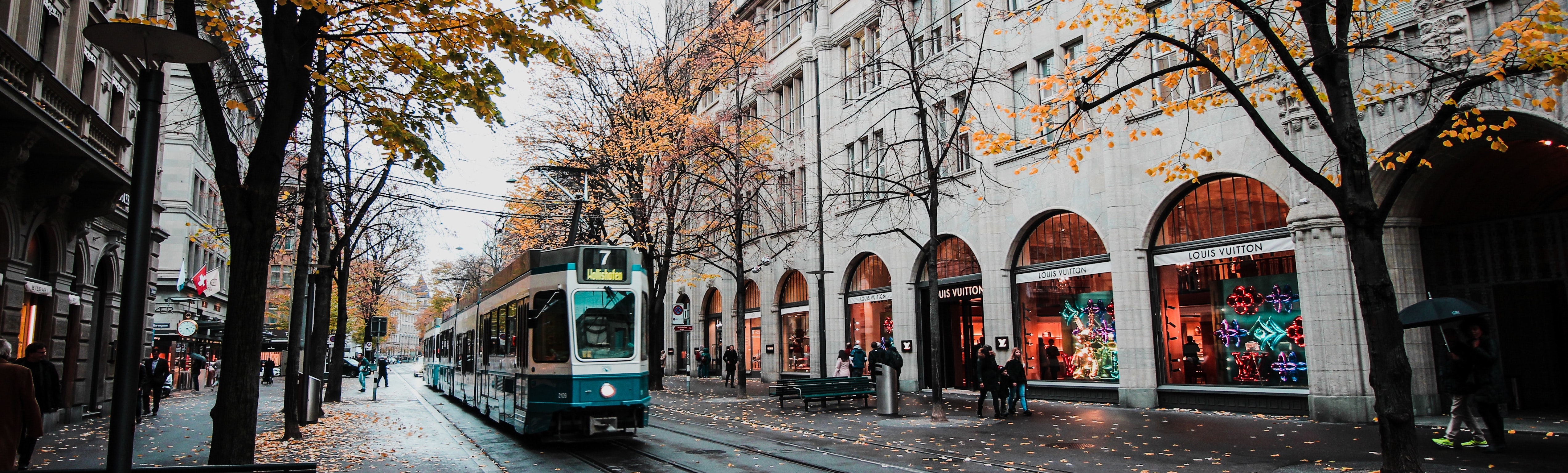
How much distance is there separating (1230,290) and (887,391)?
22.9 feet

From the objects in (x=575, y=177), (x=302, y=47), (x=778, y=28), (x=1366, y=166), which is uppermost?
(x=778, y=28)

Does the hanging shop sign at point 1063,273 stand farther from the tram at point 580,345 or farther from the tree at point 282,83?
the tree at point 282,83

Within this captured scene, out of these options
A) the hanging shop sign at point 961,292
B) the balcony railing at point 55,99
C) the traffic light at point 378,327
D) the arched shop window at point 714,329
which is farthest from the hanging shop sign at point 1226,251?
the arched shop window at point 714,329

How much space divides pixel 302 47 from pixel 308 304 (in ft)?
45.6

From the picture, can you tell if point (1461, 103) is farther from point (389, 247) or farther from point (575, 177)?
point (389, 247)

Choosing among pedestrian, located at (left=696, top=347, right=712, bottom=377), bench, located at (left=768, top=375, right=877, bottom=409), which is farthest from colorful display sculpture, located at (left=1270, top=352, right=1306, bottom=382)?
pedestrian, located at (left=696, top=347, right=712, bottom=377)

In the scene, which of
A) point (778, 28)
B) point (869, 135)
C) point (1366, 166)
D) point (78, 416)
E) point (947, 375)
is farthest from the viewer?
point (778, 28)

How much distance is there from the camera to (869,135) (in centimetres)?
2764

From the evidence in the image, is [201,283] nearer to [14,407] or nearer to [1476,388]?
[14,407]

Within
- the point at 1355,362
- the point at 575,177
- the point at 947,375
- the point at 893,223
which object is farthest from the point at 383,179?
the point at 1355,362

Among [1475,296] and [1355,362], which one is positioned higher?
[1475,296]

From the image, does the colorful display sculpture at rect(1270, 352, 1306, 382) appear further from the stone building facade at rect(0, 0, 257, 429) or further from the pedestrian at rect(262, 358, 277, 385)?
the pedestrian at rect(262, 358, 277, 385)

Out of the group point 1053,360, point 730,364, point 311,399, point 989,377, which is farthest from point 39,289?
point 1053,360

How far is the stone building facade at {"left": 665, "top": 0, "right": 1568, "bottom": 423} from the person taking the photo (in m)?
14.9
